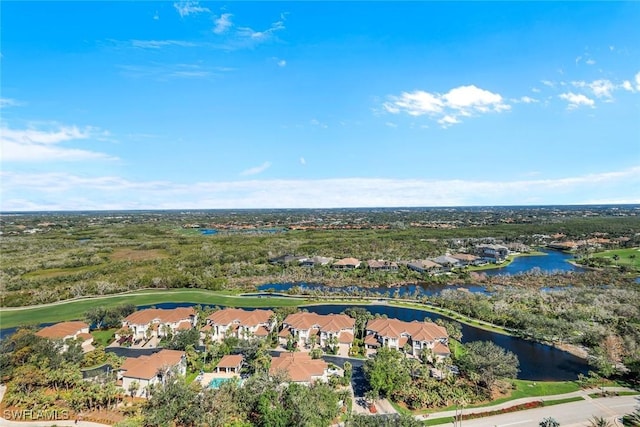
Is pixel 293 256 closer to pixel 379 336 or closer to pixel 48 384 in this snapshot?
pixel 379 336

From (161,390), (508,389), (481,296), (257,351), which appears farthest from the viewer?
(481,296)

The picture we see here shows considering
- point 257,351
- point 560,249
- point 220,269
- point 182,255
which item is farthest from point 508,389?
point 560,249

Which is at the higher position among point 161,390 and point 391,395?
point 161,390

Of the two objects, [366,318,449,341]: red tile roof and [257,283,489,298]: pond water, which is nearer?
[366,318,449,341]: red tile roof

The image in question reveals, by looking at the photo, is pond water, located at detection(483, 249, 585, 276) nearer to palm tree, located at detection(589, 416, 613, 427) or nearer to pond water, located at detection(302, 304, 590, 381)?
pond water, located at detection(302, 304, 590, 381)

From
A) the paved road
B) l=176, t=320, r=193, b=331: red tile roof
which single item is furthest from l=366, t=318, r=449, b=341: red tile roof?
l=176, t=320, r=193, b=331: red tile roof

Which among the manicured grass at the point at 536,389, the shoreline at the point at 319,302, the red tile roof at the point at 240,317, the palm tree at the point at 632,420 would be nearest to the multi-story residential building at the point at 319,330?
the red tile roof at the point at 240,317
